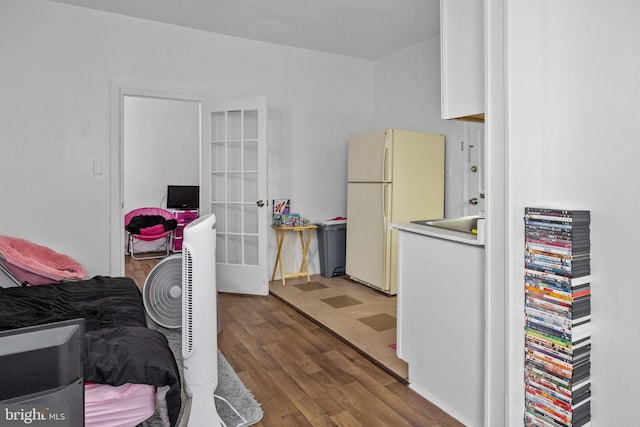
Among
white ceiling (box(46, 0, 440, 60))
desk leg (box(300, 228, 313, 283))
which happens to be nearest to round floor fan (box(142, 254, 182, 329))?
desk leg (box(300, 228, 313, 283))

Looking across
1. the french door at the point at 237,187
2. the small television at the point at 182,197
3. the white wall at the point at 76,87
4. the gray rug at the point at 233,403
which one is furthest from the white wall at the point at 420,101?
the small television at the point at 182,197

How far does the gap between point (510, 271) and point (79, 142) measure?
3.73 metres

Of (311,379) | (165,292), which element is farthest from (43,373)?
(165,292)

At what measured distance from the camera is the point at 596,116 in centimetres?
145

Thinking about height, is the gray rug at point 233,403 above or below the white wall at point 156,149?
below

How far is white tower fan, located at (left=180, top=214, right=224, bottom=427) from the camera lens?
172 cm

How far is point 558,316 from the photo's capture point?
146 centimetres

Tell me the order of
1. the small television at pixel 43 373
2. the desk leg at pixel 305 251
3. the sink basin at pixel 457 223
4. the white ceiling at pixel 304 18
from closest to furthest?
the small television at pixel 43 373 → the sink basin at pixel 457 223 → the white ceiling at pixel 304 18 → the desk leg at pixel 305 251

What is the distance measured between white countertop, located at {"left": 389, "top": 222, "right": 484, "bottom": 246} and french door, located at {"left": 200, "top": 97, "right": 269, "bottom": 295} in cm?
223

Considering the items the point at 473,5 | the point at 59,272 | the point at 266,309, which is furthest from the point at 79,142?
the point at 473,5

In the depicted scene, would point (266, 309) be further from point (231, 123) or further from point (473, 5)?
point (473, 5)

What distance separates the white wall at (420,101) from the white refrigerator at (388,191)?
127mm

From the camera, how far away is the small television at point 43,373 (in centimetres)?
59

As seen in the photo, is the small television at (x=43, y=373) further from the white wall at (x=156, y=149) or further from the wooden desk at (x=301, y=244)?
the white wall at (x=156, y=149)
